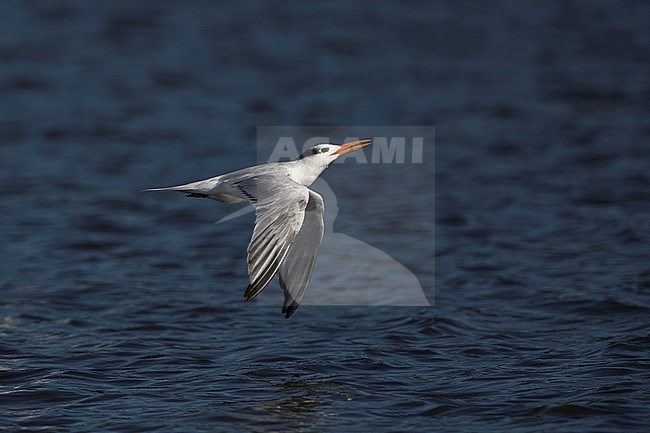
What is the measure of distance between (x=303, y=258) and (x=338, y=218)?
4.32m

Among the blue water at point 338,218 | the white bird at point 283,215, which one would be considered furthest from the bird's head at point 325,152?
the blue water at point 338,218

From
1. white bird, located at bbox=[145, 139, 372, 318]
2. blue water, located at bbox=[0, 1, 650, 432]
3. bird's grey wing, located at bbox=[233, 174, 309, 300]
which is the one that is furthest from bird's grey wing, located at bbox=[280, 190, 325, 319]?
blue water, located at bbox=[0, 1, 650, 432]

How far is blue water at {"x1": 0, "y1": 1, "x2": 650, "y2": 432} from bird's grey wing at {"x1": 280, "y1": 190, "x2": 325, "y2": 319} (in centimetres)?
62

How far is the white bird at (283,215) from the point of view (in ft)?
22.4

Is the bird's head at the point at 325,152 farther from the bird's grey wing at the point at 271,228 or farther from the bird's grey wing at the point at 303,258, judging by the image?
the bird's grey wing at the point at 271,228

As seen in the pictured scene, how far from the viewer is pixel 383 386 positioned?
25.1 feet

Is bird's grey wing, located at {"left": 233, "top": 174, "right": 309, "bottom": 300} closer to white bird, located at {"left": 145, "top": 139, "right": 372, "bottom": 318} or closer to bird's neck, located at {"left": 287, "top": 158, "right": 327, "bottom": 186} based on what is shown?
white bird, located at {"left": 145, "top": 139, "right": 372, "bottom": 318}

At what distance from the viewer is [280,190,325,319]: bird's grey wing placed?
755cm

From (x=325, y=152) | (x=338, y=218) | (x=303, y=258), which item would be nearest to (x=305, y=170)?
(x=325, y=152)

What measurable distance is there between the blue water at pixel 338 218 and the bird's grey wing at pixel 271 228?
0.96m

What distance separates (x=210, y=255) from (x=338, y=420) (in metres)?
4.19

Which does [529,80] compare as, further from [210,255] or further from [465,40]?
[210,255]

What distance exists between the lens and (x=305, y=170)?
8.37 m

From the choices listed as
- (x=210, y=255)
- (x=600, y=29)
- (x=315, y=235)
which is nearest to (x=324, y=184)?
(x=210, y=255)
